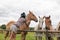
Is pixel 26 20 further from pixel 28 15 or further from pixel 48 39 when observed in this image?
pixel 48 39

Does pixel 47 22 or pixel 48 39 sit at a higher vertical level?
pixel 47 22

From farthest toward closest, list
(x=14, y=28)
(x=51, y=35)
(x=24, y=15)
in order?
(x=24, y=15) → (x=14, y=28) → (x=51, y=35)

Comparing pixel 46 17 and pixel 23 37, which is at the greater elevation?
pixel 46 17

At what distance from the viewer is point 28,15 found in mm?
9664

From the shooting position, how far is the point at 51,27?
27.3ft

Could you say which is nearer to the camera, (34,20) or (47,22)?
(47,22)

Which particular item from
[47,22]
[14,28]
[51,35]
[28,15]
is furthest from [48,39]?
[28,15]

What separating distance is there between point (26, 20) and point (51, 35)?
1904 mm

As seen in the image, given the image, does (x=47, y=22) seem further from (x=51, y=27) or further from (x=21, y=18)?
(x=21, y=18)

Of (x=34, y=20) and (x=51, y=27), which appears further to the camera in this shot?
(x=34, y=20)

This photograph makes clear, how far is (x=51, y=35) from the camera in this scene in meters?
7.84

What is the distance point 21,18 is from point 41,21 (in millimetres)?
980

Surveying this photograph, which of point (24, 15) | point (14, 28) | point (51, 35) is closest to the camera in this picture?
point (51, 35)

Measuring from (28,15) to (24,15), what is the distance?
445 mm
